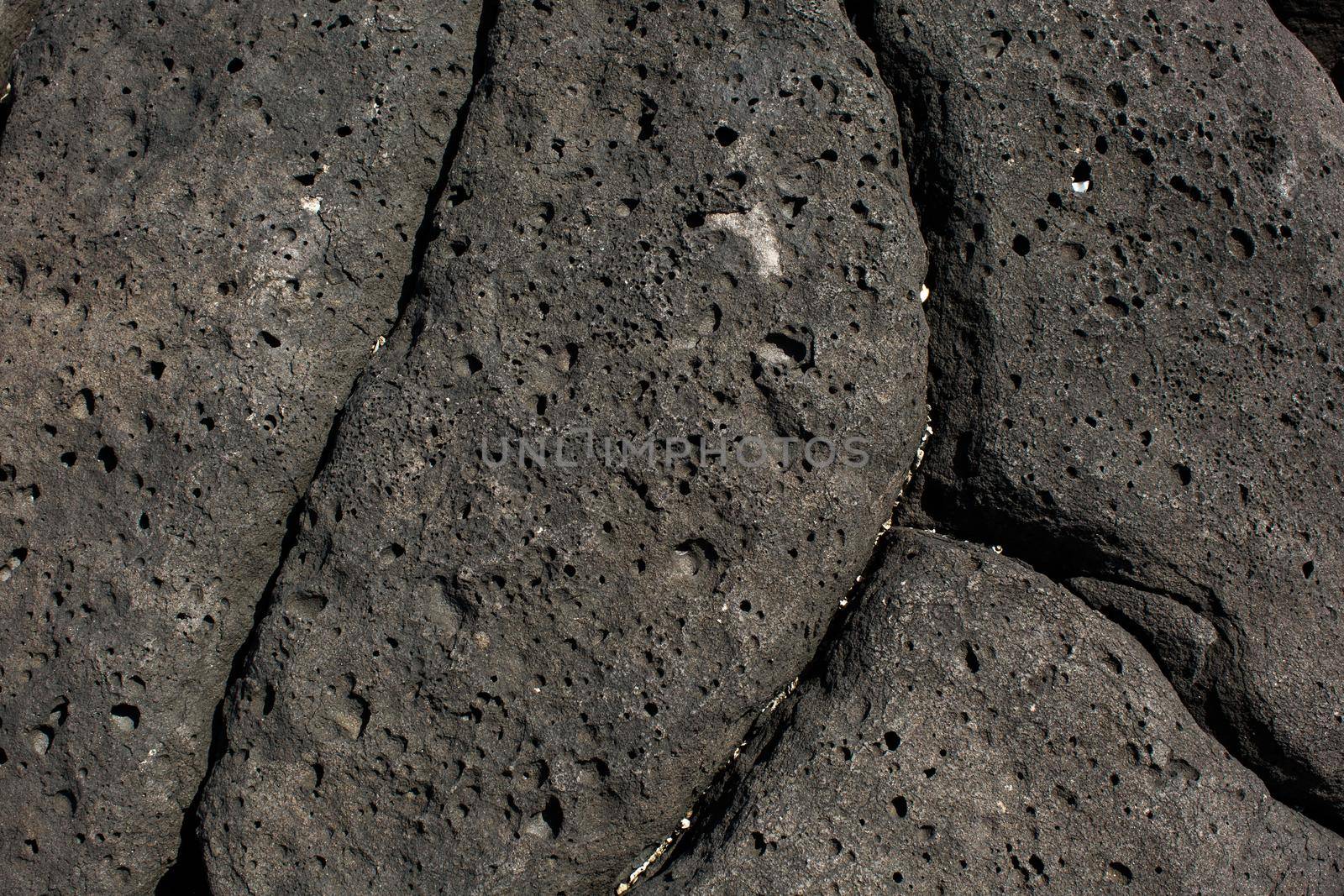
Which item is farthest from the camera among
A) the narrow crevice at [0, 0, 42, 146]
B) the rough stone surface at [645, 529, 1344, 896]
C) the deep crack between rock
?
the narrow crevice at [0, 0, 42, 146]

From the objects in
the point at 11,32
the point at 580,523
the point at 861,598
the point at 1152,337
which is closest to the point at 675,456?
the point at 580,523

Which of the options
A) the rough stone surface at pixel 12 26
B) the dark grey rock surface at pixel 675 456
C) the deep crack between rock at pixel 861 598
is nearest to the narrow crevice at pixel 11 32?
the rough stone surface at pixel 12 26

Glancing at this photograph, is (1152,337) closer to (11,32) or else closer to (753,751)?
(753,751)

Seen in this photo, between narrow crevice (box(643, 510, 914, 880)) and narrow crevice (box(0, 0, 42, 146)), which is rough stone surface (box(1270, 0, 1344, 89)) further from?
narrow crevice (box(0, 0, 42, 146))

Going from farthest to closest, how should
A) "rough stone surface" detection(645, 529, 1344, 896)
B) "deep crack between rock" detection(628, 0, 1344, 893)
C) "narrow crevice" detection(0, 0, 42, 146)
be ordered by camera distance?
1. "narrow crevice" detection(0, 0, 42, 146)
2. "deep crack between rock" detection(628, 0, 1344, 893)
3. "rough stone surface" detection(645, 529, 1344, 896)

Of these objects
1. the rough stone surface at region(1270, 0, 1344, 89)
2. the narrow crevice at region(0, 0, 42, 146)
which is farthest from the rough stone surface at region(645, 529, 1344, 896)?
the narrow crevice at region(0, 0, 42, 146)

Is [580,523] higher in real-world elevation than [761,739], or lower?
higher

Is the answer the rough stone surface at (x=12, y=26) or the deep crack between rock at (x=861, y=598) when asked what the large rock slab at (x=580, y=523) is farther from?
the rough stone surface at (x=12, y=26)
